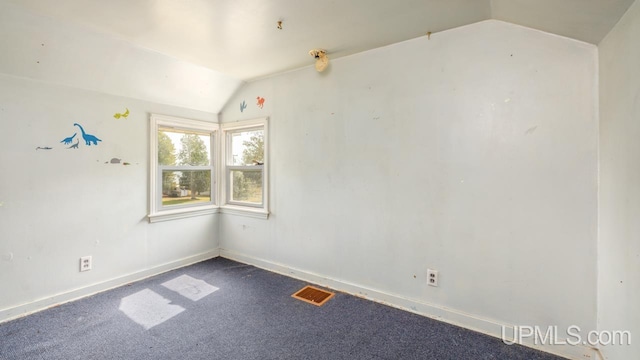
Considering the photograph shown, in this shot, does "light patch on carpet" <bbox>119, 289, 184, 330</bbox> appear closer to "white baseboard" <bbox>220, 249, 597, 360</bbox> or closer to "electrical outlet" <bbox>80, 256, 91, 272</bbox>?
"electrical outlet" <bbox>80, 256, 91, 272</bbox>

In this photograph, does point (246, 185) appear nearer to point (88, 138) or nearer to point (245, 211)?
point (245, 211)

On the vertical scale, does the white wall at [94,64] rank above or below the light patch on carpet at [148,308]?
above

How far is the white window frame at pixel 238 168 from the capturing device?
10.3ft

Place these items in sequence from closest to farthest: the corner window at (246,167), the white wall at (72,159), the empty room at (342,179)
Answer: the empty room at (342,179)
the white wall at (72,159)
the corner window at (246,167)

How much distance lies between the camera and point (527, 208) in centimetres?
181

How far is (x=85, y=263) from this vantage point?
8.21 ft

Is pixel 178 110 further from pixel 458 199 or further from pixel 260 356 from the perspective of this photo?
pixel 458 199

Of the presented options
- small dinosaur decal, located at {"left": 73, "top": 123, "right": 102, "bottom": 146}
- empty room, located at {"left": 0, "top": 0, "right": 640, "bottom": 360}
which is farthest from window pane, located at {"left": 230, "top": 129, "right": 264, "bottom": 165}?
small dinosaur decal, located at {"left": 73, "top": 123, "right": 102, "bottom": 146}

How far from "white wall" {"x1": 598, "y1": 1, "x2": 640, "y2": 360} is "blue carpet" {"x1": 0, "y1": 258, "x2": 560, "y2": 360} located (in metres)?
0.59

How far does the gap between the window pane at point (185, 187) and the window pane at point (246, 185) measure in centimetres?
32

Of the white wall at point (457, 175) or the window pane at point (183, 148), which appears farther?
the window pane at point (183, 148)

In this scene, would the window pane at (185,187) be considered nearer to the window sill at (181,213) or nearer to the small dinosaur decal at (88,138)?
the window sill at (181,213)

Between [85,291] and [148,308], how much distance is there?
2.42ft

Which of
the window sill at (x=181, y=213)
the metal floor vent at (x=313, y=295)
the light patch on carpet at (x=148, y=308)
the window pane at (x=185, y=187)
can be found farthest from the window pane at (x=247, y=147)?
the light patch on carpet at (x=148, y=308)
